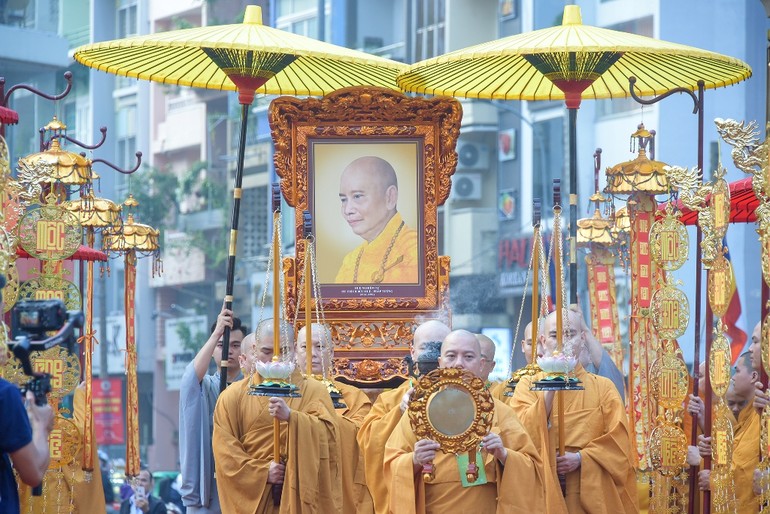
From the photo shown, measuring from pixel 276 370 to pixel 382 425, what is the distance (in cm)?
109

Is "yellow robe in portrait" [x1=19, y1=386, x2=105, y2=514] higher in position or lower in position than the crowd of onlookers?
higher

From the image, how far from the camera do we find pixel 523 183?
29125mm

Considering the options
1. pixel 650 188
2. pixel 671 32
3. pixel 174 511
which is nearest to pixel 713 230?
pixel 650 188

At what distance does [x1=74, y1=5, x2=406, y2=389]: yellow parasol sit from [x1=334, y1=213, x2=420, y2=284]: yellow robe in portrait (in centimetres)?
117

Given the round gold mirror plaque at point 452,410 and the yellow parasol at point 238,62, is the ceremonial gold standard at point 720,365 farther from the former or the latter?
the yellow parasol at point 238,62

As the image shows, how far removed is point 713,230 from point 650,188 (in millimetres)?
2197

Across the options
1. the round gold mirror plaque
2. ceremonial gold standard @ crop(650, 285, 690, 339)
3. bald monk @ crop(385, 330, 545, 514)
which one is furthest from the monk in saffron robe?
the round gold mirror plaque

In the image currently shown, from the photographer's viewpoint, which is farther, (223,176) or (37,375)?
(223,176)

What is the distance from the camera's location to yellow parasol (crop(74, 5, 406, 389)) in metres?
9.57

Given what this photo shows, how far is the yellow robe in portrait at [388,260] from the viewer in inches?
420

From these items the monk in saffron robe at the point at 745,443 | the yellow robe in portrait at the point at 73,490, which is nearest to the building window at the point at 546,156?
the yellow robe in portrait at the point at 73,490

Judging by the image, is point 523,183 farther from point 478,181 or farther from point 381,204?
point 381,204

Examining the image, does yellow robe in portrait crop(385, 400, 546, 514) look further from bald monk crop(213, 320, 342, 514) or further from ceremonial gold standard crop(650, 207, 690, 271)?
ceremonial gold standard crop(650, 207, 690, 271)

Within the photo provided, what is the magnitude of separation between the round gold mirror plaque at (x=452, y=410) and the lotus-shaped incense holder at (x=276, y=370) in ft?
2.64
